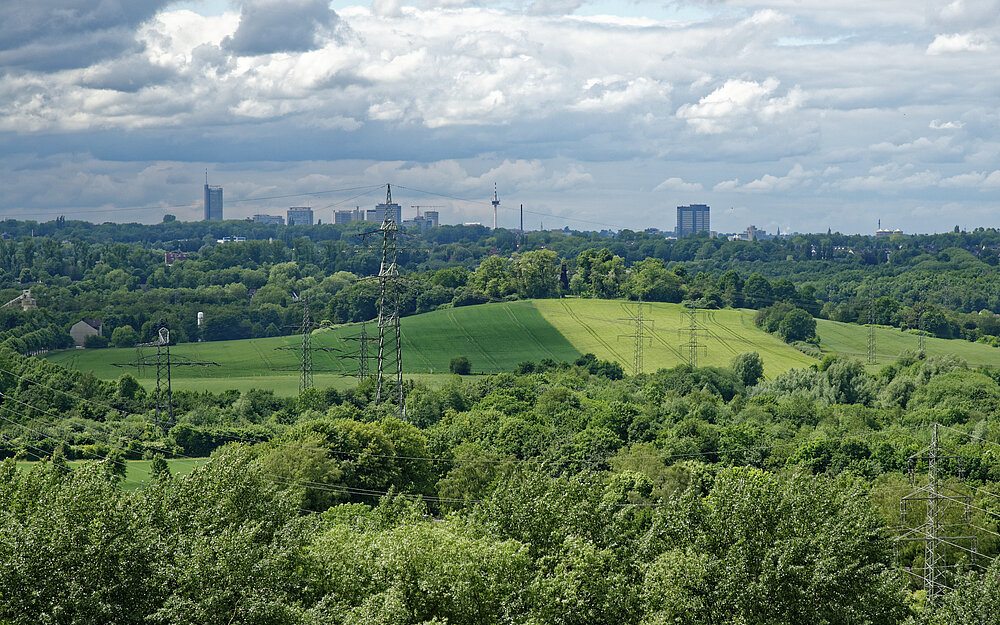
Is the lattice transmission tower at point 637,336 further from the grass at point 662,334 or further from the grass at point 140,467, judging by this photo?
the grass at point 140,467

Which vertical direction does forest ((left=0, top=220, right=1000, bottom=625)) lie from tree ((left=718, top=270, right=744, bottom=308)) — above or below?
below

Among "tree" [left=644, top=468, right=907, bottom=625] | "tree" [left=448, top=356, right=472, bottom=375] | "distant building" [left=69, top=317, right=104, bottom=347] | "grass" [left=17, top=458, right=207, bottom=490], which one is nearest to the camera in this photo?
"tree" [left=644, top=468, right=907, bottom=625]

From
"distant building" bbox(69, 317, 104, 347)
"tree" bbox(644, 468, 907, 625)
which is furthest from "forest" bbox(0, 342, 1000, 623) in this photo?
"distant building" bbox(69, 317, 104, 347)

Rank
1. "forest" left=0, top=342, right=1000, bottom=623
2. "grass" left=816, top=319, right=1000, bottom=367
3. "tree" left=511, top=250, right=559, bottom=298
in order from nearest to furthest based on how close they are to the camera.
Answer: "forest" left=0, top=342, right=1000, bottom=623, "grass" left=816, top=319, right=1000, bottom=367, "tree" left=511, top=250, right=559, bottom=298

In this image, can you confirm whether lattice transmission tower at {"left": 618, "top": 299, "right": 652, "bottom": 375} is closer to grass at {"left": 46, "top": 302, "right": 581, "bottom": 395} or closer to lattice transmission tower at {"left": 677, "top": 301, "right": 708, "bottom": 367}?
lattice transmission tower at {"left": 677, "top": 301, "right": 708, "bottom": 367}

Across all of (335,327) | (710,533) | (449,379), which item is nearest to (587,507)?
(710,533)

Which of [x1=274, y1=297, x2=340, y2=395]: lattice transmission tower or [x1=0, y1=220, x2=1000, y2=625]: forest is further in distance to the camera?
[x1=274, y1=297, x2=340, y2=395]: lattice transmission tower

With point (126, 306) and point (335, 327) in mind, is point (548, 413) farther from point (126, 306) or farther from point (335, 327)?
point (126, 306)
